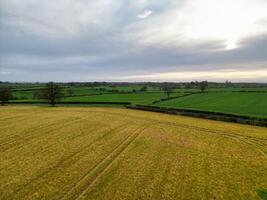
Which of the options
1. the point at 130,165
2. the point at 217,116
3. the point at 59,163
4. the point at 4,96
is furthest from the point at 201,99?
the point at 59,163

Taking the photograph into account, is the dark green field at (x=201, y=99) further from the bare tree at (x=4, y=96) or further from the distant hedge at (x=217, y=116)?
the bare tree at (x=4, y=96)

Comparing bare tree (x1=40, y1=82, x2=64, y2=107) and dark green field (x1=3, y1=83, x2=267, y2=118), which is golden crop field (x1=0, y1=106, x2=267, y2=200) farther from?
bare tree (x1=40, y1=82, x2=64, y2=107)

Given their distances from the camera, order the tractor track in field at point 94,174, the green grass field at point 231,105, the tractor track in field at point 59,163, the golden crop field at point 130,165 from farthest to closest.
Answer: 1. the green grass field at point 231,105
2. the tractor track in field at point 59,163
3. the golden crop field at point 130,165
4. the tractor track in field at point 94,174

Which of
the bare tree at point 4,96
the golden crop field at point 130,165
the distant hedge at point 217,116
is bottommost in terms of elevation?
the distant hedge at point 217,116

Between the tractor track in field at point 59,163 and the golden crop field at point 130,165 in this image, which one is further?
the tractor track in field at point 59,163

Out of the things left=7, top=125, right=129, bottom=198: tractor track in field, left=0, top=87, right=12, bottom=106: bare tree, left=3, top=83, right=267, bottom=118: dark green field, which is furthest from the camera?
left=0, top=87, right=12, bottom=106: bare tree

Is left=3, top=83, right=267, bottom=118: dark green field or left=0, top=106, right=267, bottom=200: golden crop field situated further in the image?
left=3, top=83, right=267, bottom=118: dark green field

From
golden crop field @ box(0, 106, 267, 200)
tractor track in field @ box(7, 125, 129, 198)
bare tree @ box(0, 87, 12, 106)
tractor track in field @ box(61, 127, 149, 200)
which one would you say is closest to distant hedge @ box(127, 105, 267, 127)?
golden crop field @ box(0, 106, 267, 200)

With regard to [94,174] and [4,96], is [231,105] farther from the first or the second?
[4,96]

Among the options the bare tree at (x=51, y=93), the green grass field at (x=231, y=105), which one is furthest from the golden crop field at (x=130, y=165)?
the bare tree at (x=51, y=93)
